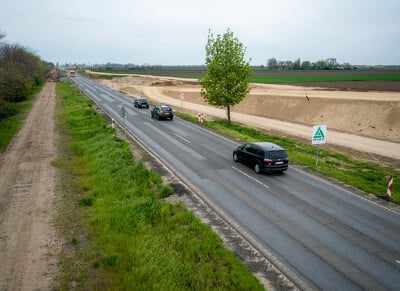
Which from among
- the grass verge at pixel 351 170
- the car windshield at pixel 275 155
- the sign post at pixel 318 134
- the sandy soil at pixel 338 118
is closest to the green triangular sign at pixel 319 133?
the sign post at pixel 318 134

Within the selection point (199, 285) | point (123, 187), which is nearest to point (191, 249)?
point (199, 285)

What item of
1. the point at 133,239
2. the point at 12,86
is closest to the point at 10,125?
the point at 12,86

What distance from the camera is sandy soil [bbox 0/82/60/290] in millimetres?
8461

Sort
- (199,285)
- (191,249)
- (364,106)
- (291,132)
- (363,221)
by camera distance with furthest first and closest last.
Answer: (364,106) → (291,132) → (363,221) → (191,249) → (199,285)

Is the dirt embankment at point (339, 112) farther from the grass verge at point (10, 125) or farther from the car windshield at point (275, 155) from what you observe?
the grass verge at point (10, 125)

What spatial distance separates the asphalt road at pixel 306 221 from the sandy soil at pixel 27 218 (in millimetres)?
6330

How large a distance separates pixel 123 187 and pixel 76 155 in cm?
767

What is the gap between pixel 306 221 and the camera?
1178cm

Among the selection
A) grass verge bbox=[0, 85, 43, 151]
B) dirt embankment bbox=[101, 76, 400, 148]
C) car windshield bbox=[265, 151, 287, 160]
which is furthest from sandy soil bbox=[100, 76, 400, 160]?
grass verge bbox=[0, 85, 43, 151]

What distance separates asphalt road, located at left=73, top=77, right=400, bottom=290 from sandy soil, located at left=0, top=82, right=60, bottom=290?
633 centimetres

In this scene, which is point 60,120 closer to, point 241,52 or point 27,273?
point 241,52

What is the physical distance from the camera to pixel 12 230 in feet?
35.8

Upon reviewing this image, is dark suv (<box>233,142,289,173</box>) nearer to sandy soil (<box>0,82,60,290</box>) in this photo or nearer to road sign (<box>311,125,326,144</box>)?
road sign (<box>311,125,326,144</box>)

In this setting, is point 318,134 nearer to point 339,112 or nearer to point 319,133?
point 319,133
